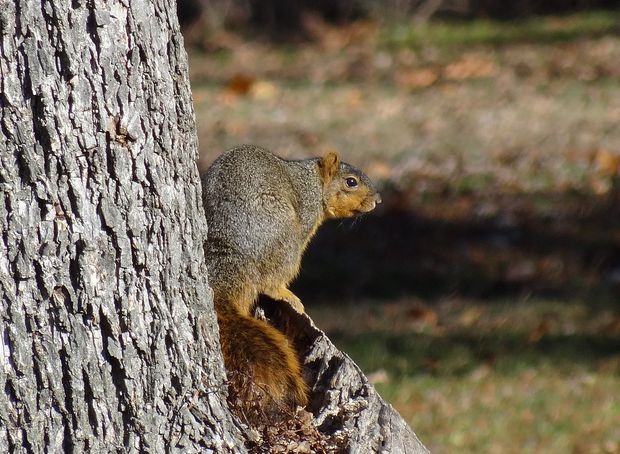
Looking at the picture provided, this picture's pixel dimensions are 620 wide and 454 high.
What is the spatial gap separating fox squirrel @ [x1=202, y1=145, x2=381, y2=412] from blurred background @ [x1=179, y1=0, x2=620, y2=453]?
4.59 ft

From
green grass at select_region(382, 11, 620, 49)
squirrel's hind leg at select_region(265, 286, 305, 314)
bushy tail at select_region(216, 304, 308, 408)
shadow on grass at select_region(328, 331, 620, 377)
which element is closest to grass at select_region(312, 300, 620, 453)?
shadow on grass at select_region(328, 331, 620, 377)

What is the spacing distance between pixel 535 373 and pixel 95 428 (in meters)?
3.62

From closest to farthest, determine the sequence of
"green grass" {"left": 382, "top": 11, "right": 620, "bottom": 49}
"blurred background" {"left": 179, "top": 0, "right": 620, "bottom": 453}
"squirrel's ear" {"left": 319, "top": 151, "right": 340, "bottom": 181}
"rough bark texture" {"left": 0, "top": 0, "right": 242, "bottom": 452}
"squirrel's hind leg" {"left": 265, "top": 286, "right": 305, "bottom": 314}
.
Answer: "rough bark texture" {"left": 0, "top": 0, "right": 242, "bottom": 452} < "squirrel's hind leg" {"left": 265, "top": 286, "right": 305, "bottom": 314} < "squirrel's ear" {"left": 319, "top": 151, "right": 340, "bottom": 181} < "blurred background" {"left": 179, "top": 0, "right": 620, "bottom": 453} < "green grass" {"left": 382, "top": 11, "right": 620, "bottom": 49}

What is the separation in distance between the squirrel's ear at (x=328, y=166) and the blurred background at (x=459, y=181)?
134cm

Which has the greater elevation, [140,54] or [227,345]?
[140,54]

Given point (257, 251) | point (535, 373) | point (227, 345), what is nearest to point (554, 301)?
point (535, 373)

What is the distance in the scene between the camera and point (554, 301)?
6.72 metres

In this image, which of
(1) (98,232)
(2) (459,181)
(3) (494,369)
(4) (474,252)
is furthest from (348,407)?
(2) (459,181)

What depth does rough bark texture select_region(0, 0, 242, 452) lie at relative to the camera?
240cm

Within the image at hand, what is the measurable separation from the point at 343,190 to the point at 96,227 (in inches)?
93.5

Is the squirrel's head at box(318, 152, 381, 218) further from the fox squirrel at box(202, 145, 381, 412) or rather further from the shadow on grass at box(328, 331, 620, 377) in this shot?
the shadow on grass at box(328, 331, 620, 377)

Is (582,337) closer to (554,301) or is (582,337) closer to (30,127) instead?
(554,301)

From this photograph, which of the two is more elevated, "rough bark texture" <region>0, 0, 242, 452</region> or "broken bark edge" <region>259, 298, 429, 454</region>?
"rough bark texture" <region>0, 0, 242, 452</region>

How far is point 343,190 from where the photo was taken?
188 inches
